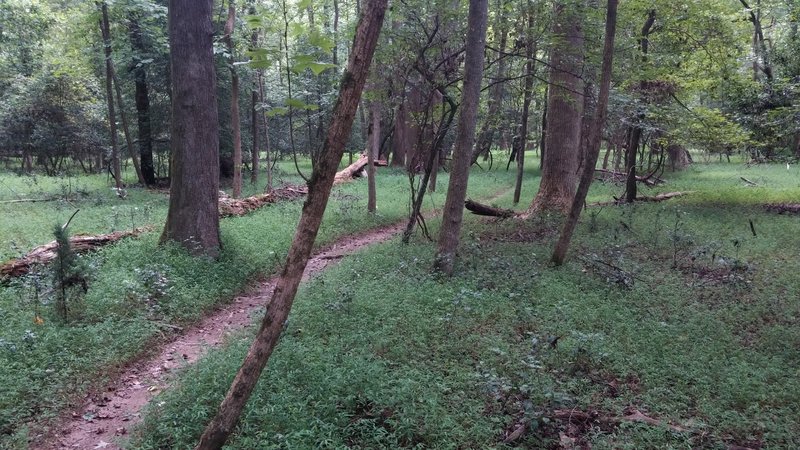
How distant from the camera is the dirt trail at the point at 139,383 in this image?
4441 mm

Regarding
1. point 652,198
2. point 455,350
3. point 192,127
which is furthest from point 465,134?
point 652,198

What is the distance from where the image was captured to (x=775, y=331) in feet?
19.6

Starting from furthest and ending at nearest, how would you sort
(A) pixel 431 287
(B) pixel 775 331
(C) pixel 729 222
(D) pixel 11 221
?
(C) pixel 729 222 → (D) pixel 11 221 → (A) pixel 431 287 → (B) pixel 775 331

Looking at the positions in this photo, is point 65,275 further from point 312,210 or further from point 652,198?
point 652,198

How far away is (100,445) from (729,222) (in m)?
12.6

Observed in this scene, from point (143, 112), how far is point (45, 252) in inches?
454

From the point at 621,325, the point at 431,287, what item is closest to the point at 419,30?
the point at 431,287

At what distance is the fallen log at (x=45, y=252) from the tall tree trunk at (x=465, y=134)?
5.31 meters

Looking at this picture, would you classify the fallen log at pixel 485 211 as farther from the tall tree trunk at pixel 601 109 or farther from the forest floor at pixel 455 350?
the tall tree trunk at pixel 601 109

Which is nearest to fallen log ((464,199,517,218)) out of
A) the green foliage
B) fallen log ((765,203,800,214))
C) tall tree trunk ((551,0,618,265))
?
tall tree trunk ((551,0,618,265))

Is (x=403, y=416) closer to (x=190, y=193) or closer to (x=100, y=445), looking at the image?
(x=100, y=445)

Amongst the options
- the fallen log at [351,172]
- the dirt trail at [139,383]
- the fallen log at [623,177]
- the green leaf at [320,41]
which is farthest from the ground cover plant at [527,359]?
the fallen log at [351,172]

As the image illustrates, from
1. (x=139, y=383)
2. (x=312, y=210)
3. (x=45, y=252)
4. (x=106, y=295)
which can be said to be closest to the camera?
(x=312, y=210)

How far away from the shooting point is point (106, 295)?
6.46 metres
